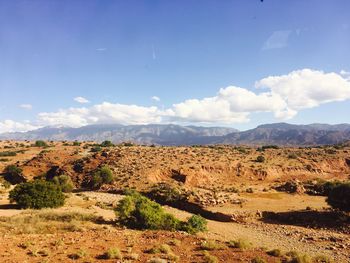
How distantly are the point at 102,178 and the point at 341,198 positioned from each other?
32.4 metres

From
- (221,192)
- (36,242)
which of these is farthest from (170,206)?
(36,242)

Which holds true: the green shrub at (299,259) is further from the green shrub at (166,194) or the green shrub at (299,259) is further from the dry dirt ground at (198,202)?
the green shrub at (166,194)

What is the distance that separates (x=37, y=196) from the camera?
1302 inches

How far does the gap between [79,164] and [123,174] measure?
11.4 m

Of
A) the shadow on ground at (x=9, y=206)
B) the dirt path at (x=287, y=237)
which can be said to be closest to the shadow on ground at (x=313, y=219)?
the dirt path at (x=287, y=237)

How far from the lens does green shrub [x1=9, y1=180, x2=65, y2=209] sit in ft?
107

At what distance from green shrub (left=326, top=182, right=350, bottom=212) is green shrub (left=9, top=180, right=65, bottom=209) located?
26.9 metres

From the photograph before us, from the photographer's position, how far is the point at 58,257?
53.2 feet

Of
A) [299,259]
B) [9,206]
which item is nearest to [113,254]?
[299,259]

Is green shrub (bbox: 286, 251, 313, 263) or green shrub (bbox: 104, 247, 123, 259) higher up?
green shrub (bbox: 104, 247, 123, 259)

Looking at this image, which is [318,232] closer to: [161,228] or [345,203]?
[345,203]

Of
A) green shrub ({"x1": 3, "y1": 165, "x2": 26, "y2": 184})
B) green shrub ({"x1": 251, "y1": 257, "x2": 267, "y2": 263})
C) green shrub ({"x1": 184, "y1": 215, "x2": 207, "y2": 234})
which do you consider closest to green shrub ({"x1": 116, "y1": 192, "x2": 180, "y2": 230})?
green shrub ({"x1": 184, "y1": 215, "x2": 207, "y2": 234})

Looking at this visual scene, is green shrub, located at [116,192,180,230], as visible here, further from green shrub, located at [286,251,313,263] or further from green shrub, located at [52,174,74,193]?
green shrub, located at [52,174,74,193]

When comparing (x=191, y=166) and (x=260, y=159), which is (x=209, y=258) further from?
(x=260, y=159)
